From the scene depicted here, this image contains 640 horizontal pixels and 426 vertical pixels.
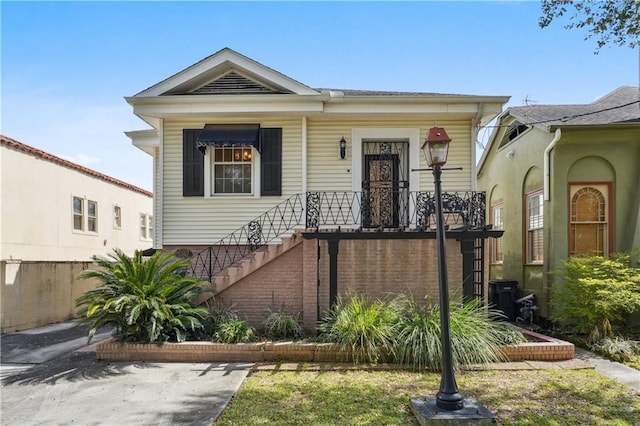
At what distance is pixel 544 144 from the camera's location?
9469 millimetres

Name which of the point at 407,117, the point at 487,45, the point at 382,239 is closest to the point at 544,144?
the point at 487,45

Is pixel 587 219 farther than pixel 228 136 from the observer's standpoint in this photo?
Yes

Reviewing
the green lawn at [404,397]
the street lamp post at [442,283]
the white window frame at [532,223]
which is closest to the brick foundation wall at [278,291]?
the green lawn at [404,397]

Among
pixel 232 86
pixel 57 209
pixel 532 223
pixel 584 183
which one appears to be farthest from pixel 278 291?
pixel 57 209

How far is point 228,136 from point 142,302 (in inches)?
154

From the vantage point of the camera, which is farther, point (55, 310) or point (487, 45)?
point (55, 310)

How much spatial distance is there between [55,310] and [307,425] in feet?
31.6

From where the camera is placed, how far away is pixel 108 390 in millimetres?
5223

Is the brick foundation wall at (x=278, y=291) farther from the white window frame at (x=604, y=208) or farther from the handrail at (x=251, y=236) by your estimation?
the white window frame at (x=604, y=208)

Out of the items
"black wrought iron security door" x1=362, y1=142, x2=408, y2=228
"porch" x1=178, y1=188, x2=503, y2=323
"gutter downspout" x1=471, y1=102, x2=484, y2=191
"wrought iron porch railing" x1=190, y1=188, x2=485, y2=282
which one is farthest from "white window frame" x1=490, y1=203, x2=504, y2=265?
"porch" x1=178, y1=188, x2=503, y2=323

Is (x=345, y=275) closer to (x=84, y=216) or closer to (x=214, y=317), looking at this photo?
(x=214, y=317)

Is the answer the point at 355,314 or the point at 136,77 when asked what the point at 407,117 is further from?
the point at 136,77

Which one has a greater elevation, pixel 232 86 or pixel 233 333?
pixel 232 86

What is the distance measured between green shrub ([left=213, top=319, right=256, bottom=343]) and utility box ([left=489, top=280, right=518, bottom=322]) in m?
6.70
